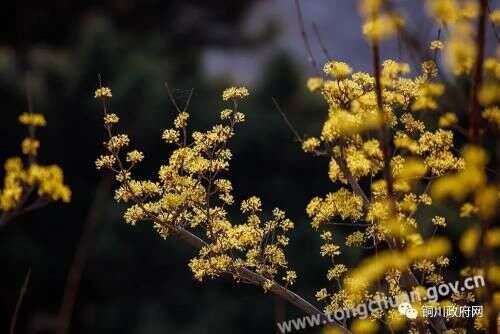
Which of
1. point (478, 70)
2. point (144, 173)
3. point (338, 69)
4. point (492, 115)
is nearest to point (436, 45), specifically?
point (338, 69)

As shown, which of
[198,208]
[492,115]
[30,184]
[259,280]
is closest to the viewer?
[30,184]

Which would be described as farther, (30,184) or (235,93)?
(235,93)

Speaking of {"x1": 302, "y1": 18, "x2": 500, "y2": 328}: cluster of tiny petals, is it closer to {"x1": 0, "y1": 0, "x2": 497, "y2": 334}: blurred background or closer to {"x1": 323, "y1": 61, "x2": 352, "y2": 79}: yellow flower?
{"x1": 323, "y1": 61, "x2": 352, "y2": 79}: yellow flower

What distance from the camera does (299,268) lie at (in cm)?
983

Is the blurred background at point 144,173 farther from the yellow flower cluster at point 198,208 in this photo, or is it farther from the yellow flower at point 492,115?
the yellow flower at point 492,115

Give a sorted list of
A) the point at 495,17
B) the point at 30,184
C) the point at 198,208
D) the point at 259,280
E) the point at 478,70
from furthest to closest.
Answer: the point at 198,208 < the point at 259,280 < the point at 495,17 < the point at 30,184 < the point at 478,70

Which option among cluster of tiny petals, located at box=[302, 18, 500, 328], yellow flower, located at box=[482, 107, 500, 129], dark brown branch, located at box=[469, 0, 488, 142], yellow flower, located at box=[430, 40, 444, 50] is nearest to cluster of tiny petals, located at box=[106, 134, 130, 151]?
cluster of tiny petals, located at box=[302, 18, 500, 328]

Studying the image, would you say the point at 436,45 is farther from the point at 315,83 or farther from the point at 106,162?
the point at 106,162

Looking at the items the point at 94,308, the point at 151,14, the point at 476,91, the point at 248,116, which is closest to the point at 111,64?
the point at 248,116

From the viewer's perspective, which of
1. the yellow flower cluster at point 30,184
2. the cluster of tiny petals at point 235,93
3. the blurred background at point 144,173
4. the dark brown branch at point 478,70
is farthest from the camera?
the blurred background at point 144,173

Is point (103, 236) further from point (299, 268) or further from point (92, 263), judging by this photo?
point (299, 268)

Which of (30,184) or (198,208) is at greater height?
(198,208)

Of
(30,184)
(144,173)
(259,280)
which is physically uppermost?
(144,173)

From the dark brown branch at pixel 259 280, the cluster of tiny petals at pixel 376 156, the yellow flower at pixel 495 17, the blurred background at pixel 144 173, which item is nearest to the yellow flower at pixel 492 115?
the cluster of tiny petals at pixel 376 156
